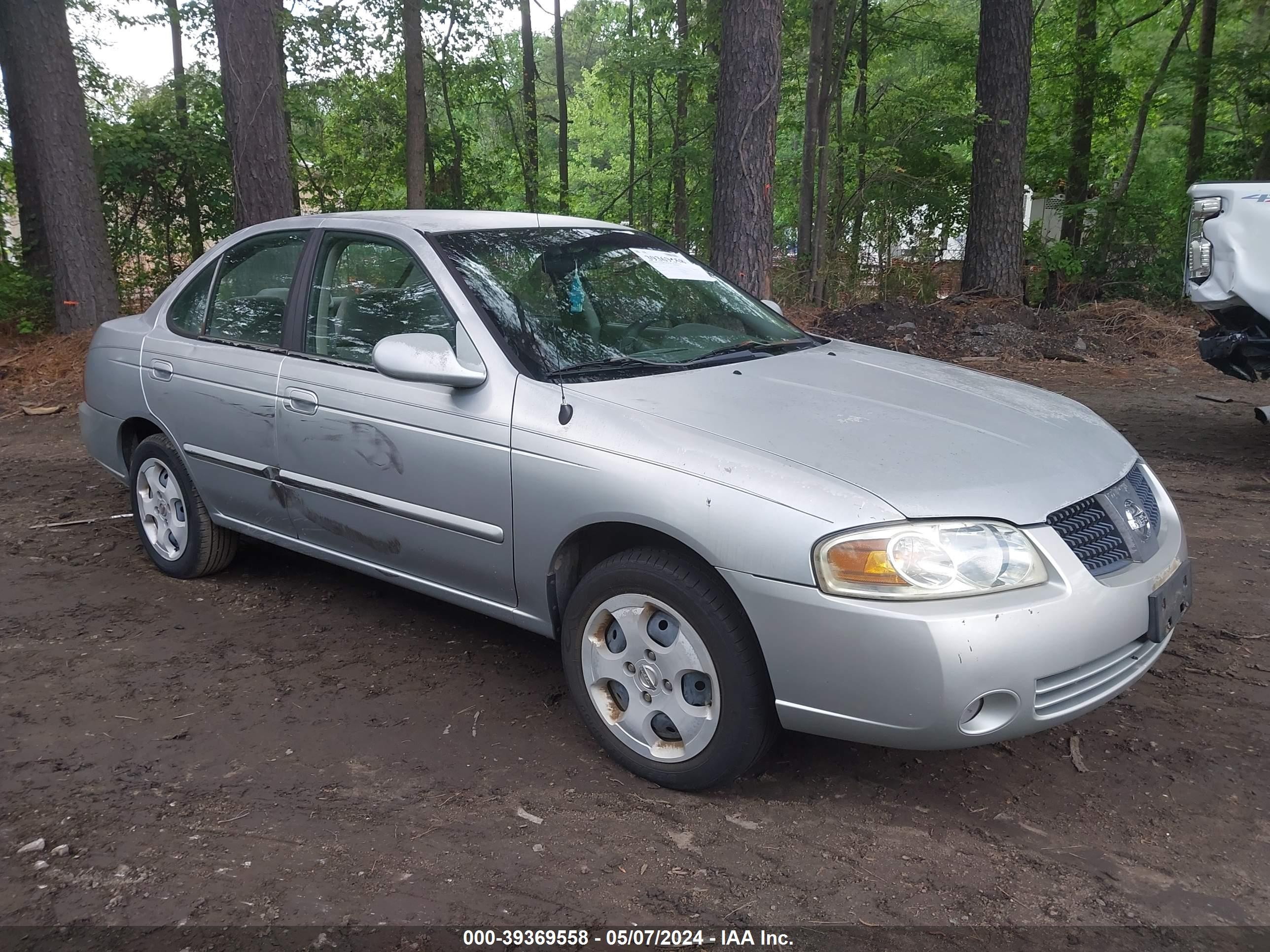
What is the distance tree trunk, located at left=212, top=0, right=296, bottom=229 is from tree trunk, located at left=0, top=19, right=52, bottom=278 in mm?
4078

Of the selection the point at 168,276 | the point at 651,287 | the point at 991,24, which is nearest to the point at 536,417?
the point at 651,287

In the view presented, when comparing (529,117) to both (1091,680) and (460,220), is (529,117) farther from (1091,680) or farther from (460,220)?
(1091,680)

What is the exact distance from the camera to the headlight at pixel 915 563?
105 inches

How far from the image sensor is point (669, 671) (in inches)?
120

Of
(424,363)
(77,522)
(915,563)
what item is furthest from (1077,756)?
(77,522)

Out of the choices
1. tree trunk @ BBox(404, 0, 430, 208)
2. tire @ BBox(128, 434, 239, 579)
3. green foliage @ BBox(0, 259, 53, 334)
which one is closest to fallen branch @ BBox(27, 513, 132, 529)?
tire @ BBox(128, 434, 239, 579)

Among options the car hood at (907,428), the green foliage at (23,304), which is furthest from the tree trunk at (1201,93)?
the green foliage at (23,304)

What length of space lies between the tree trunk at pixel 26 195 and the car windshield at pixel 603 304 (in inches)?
441

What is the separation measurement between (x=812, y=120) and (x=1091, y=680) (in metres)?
12.2

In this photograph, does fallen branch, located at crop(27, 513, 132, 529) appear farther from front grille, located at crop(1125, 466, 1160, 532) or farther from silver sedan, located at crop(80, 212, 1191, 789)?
front grille, located at crop(1125, 466, 1160, 532)

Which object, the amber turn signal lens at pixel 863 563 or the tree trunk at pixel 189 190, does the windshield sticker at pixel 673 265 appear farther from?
the tree trunk at pixel 189 190

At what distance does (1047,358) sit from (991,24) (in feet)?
15.4

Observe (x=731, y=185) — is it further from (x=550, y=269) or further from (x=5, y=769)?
(x=5, y=769)

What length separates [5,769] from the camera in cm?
330
